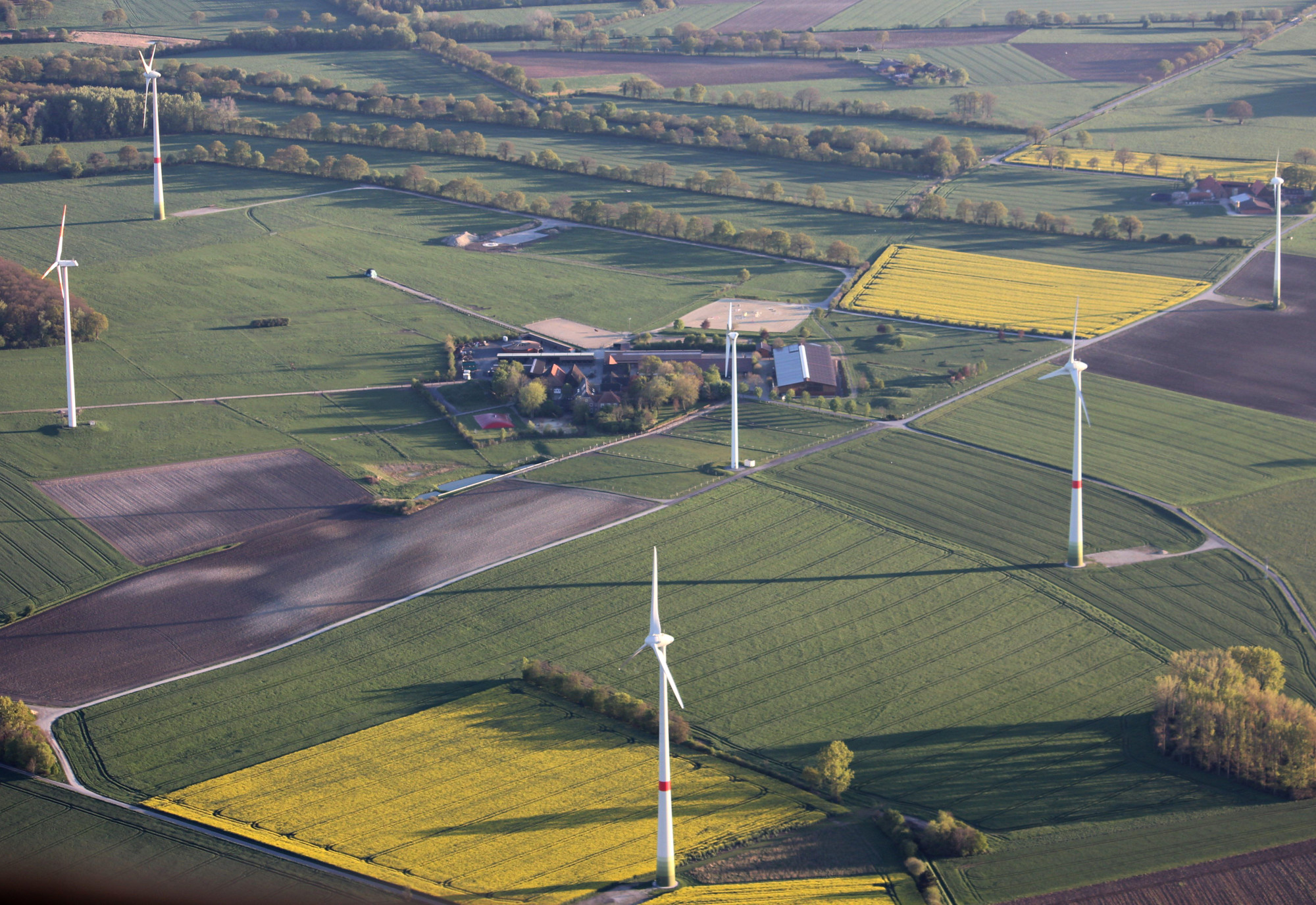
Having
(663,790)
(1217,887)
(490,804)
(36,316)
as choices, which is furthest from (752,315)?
(1217,887)

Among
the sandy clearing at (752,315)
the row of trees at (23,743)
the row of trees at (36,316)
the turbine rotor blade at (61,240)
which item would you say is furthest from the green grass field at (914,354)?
the row of trees at (23,743)

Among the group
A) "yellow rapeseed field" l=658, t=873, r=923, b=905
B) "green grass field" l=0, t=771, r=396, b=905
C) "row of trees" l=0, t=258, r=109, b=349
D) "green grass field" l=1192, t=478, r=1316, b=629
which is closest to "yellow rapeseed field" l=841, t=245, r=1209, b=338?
"green grass field" l=1192, t=478, r=1316, b=629

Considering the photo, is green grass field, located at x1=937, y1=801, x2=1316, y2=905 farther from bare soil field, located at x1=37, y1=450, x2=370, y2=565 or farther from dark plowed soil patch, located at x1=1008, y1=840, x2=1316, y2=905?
bare soil field, located at x1=37, y1=450, x2=370, y2=565

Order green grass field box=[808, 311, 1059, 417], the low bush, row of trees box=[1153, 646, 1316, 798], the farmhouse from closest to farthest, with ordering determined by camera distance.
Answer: row of trees box=[1153, 646, 1316, 798] → the low bush → green grass field box=[808, 311, 1059, 417] → the farmhouse

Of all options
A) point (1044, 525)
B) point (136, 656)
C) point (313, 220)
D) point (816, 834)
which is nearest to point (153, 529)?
point (136, 656)

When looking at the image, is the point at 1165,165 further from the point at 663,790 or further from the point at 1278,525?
the point at 663,790

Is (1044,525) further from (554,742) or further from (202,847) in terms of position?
(202,847)

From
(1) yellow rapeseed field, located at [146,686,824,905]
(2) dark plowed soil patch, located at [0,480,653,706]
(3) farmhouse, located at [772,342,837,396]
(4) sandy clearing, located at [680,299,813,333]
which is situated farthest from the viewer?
(4) sandy clearing, located at [680,299,813,333]

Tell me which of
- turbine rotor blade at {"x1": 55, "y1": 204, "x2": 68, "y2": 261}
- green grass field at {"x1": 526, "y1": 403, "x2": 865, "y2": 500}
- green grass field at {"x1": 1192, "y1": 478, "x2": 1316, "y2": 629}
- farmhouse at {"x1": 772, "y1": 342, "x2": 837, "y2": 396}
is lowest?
green grass field at {"x1": 1192, "y1": 478, "x2": 1316, "y2": 629}
